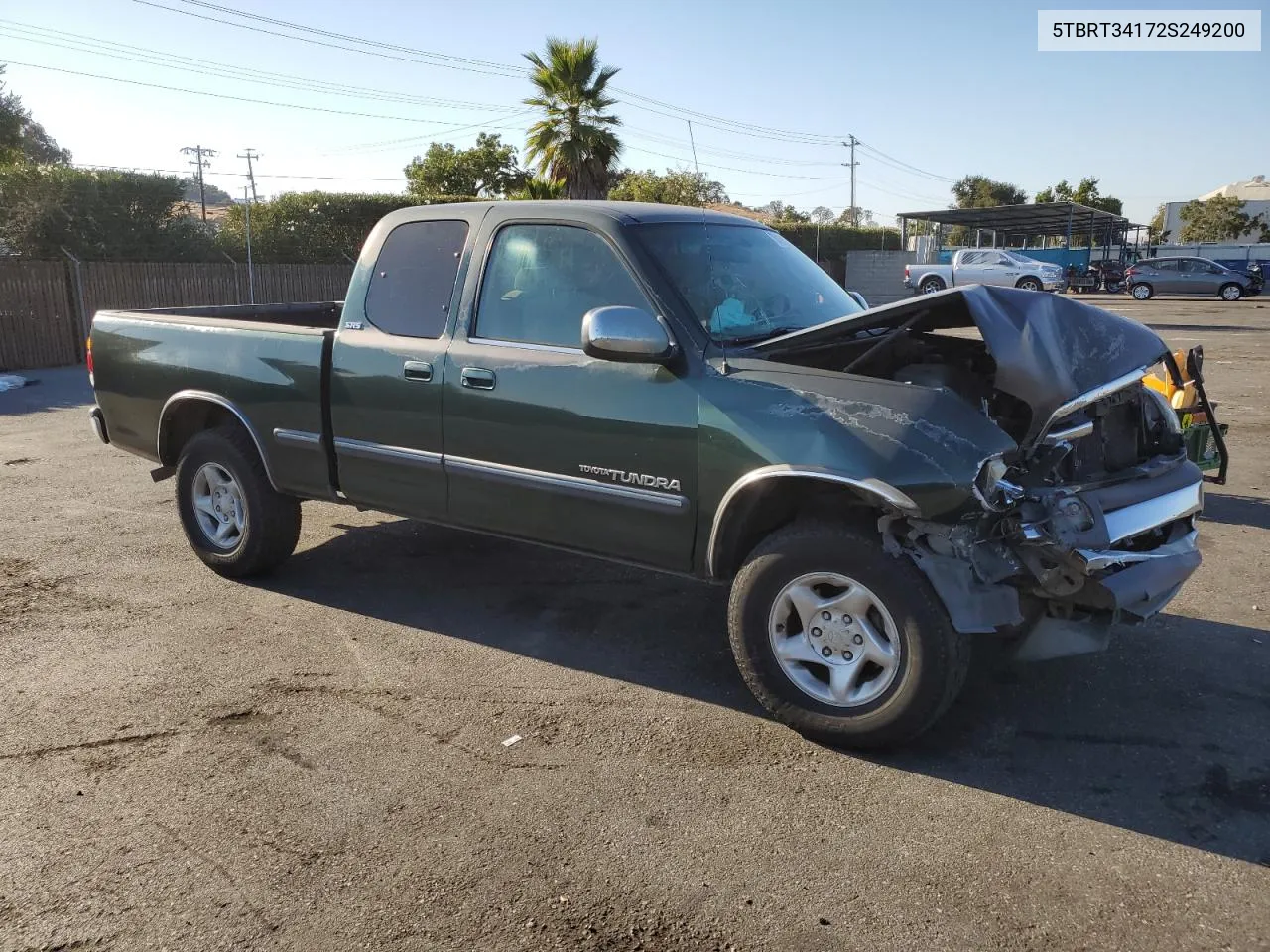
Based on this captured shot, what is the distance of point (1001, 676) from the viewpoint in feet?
14.2

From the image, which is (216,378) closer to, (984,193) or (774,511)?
(774,511)

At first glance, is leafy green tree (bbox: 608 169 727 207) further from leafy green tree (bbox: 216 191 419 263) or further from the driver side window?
the driver side window

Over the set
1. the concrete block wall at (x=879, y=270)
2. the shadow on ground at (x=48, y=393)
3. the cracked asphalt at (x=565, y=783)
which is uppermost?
the concrete block wall at (x=879, y=270)

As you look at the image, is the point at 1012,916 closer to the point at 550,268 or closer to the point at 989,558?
the point at 989,558

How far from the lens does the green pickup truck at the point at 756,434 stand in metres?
3.47

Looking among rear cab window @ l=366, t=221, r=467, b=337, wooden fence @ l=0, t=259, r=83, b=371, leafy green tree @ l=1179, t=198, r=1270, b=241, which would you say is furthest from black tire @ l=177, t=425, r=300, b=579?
leafy green tree @ l=1179, t=198, r=1270, b=241

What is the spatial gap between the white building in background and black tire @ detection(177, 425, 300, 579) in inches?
2522

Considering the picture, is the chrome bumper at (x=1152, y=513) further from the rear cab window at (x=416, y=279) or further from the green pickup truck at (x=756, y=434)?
the rear cab window at (x=416, y=279)

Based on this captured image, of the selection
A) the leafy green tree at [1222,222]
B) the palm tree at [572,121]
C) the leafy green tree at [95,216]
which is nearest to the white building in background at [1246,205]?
the leafy green tree at [1222,222]

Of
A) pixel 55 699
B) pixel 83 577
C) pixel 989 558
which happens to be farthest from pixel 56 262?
pixel 989 558

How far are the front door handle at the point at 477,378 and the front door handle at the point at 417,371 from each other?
21cm

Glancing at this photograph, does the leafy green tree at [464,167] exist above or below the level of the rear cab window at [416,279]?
above

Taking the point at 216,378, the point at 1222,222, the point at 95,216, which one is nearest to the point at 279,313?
the point at 216,378

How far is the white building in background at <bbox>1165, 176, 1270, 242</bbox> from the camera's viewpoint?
5931 centimetres
